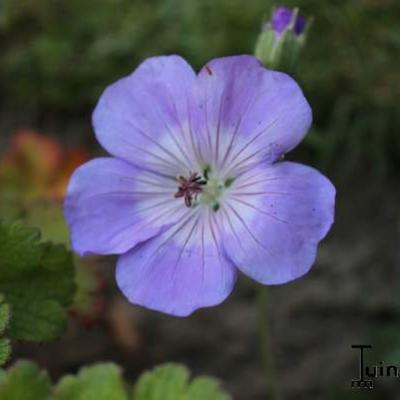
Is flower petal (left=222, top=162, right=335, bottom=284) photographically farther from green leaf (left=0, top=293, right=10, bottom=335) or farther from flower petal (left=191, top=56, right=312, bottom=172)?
green leaf (left=0, top=293, right=10, bottom=335)

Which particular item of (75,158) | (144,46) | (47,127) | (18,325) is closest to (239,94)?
(18,325)

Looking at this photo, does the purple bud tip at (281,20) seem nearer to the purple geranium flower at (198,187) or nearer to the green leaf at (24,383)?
the purple geranium flower at (198,187)

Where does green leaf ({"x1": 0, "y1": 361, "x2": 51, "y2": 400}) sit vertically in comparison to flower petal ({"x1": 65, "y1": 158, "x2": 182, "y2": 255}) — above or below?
below

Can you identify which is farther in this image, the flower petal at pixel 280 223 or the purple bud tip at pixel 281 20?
the purple bud tip at pixel 281 20

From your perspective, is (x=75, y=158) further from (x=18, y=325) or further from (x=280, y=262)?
(x=280, y=262)

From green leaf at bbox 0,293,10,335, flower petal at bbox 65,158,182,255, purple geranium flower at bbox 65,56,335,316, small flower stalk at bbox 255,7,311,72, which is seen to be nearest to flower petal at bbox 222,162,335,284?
purple geranium flower at bbox 65,56,335,316

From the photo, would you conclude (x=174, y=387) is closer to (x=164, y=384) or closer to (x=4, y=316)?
(x=164, y=384)

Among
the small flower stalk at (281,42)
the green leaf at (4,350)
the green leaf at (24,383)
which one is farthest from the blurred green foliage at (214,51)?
the green leaf at (4,350)
